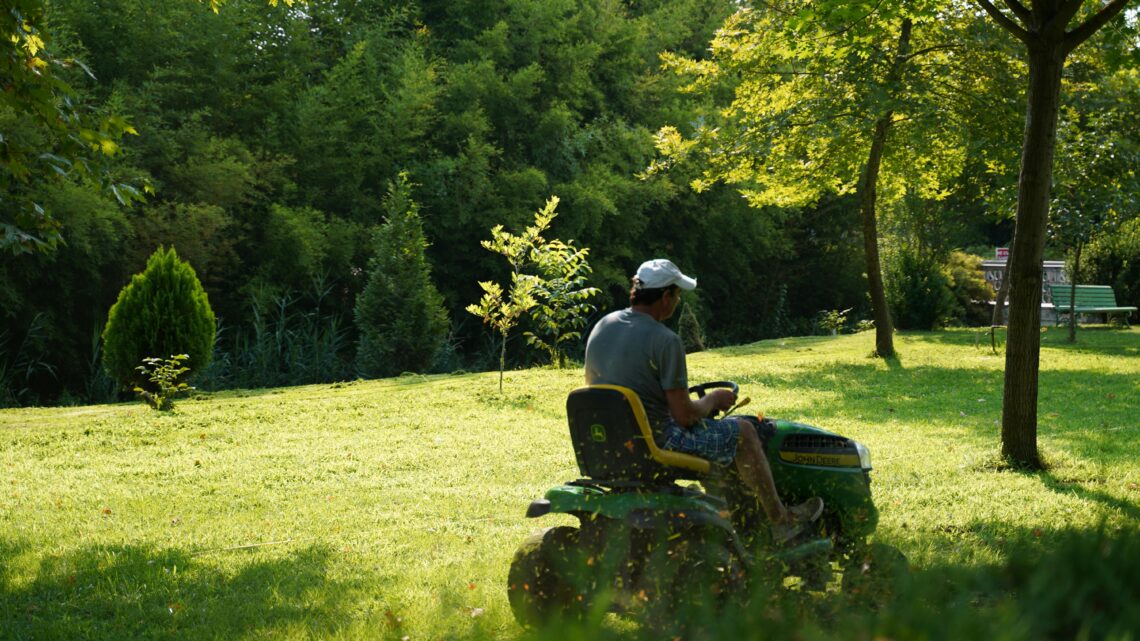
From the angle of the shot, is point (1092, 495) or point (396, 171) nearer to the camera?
point (1092, 495)

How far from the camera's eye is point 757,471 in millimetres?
5137

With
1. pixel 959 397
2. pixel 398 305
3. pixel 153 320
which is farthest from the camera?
pixel 398 305

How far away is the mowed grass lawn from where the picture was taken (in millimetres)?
5324

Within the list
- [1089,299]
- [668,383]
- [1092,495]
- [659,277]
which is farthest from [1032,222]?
[1089,299]

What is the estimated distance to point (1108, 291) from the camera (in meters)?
27.6

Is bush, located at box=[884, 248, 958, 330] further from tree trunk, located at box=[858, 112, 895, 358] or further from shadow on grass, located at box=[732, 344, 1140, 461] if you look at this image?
shadow on grass, located at box=[732, 344, 1140, 461]

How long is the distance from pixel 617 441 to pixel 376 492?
425 centimetres

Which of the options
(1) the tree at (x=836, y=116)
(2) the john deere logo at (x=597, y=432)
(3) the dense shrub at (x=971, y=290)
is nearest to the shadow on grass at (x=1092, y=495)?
(2) the john deere logo at (x=597, y=432)

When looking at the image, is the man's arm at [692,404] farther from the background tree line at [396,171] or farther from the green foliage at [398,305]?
the green foliage at [398,305]

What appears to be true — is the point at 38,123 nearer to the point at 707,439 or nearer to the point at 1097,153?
the point at 707,439

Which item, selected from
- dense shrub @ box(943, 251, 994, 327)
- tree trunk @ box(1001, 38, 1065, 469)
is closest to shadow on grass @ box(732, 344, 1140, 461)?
tree trunk @ box(1001, 38, 1065, 469)

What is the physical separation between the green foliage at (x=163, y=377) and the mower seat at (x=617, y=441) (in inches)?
372

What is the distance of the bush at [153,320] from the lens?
14383 millimetres

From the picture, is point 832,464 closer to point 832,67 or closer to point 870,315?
point 832,67
